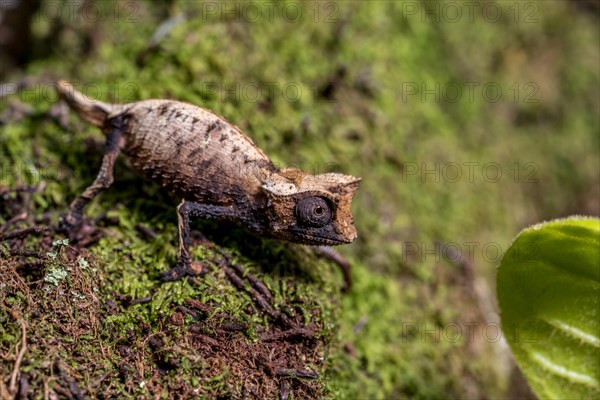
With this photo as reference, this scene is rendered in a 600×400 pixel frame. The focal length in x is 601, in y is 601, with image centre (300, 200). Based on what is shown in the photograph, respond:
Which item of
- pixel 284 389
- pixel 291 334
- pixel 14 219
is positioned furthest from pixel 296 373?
pixel 14 219

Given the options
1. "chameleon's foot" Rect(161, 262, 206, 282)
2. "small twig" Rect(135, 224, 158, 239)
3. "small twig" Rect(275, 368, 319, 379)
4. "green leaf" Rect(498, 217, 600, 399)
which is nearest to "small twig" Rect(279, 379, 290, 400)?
"small twig" Rect(275, 368, 319, 379)

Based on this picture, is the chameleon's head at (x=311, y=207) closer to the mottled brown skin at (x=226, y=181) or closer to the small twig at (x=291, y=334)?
the mottled brown skin at (x=226, y=181)

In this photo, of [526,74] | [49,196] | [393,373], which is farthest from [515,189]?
[49,196]

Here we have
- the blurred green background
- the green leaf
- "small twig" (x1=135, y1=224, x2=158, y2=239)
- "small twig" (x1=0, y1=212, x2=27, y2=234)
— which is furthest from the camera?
the blurred green background

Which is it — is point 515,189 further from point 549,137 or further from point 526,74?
point 526,74

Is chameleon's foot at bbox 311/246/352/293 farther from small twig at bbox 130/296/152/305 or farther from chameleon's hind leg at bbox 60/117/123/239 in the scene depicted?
chameleon's hind leg at bbox 60/117/123/239

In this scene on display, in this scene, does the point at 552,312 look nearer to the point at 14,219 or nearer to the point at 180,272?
the point at 180,272
